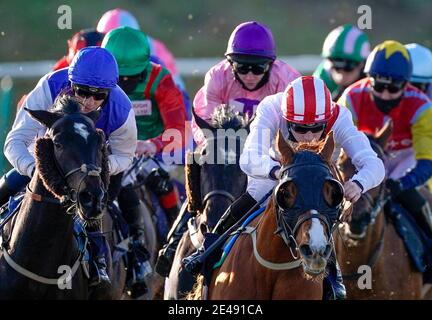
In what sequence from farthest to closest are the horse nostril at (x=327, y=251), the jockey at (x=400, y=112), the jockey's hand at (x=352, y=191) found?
the jockey at (x=400, y=112) < the jockey's hand at (x=352, y=191) < the horse nostril at (x=327, y=251)

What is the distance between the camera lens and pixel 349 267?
10.1m

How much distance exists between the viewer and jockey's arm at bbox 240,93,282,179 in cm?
694

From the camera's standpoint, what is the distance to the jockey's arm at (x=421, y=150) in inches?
415

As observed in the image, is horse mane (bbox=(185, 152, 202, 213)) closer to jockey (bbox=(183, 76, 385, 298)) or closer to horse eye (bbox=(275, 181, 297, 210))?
jockey (bbox=(183, 76, 385, 298))

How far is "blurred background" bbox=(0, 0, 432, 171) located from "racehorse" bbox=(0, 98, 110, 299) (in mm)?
14588

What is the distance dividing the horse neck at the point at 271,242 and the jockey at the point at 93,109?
155 cm

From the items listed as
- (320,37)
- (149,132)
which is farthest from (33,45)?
(149,132)

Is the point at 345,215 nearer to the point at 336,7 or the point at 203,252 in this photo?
the point at 203,252

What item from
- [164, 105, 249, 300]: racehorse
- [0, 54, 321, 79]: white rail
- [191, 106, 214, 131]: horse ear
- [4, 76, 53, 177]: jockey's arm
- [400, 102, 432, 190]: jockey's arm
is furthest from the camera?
[0, 54, 321, 79]: white rail

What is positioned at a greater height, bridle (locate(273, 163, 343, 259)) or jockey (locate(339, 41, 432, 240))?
bridle (locate(273, 163, 343, 259))

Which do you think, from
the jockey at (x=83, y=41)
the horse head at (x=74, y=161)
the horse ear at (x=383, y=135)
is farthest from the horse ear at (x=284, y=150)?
the jockey at (x=83, y=41)

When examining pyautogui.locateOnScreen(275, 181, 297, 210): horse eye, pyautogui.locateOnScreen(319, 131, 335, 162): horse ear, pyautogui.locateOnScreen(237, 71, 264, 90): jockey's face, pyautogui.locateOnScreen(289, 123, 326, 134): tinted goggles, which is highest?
pyautogui.locateOnScreen(319, 131, 335, 162): horse ear

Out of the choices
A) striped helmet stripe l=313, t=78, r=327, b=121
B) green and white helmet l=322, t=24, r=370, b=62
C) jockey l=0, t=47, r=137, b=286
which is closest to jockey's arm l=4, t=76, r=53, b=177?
jockey l=0, t=47, r=137, b=286

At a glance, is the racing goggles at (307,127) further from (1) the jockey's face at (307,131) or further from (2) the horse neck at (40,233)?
(2) the horse neck at (40,233)
